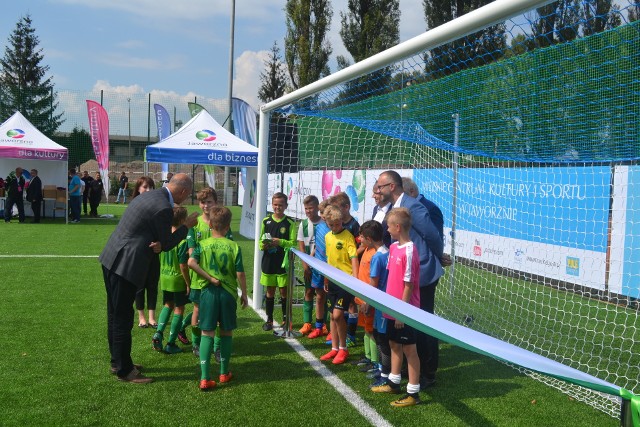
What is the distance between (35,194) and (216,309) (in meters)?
16.8

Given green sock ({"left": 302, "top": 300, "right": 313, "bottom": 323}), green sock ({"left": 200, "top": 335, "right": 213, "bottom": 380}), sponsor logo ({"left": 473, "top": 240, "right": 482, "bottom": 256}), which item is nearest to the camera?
green sock ({"left": 200, "top": 335, "right": 213, "bottom": 380})

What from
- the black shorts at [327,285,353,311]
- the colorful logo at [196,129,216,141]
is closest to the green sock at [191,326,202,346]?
the black shorts at [327,285,353,311]

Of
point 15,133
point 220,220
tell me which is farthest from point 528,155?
point 15,133

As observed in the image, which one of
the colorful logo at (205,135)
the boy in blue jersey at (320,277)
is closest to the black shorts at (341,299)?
the boy in blue jersey at (320,277)

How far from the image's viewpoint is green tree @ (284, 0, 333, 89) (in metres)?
34.8

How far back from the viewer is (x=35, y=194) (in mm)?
18953

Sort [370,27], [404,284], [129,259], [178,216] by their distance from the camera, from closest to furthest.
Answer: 1. [404,284]
2. [129,259]
3. [178,216]
4. [370,27]

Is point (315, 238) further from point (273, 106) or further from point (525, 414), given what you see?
point (525, 414)

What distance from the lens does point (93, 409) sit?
423 cm

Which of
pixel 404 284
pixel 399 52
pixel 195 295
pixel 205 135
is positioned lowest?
pixel 195 295

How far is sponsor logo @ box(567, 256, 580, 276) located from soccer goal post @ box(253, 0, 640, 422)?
22mm

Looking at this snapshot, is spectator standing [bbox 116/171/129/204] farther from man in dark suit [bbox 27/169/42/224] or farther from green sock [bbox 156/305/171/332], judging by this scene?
green sock [bbox 156/305/171/332]

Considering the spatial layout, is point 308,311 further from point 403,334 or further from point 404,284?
point 404,284

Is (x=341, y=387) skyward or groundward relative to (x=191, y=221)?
groundward
